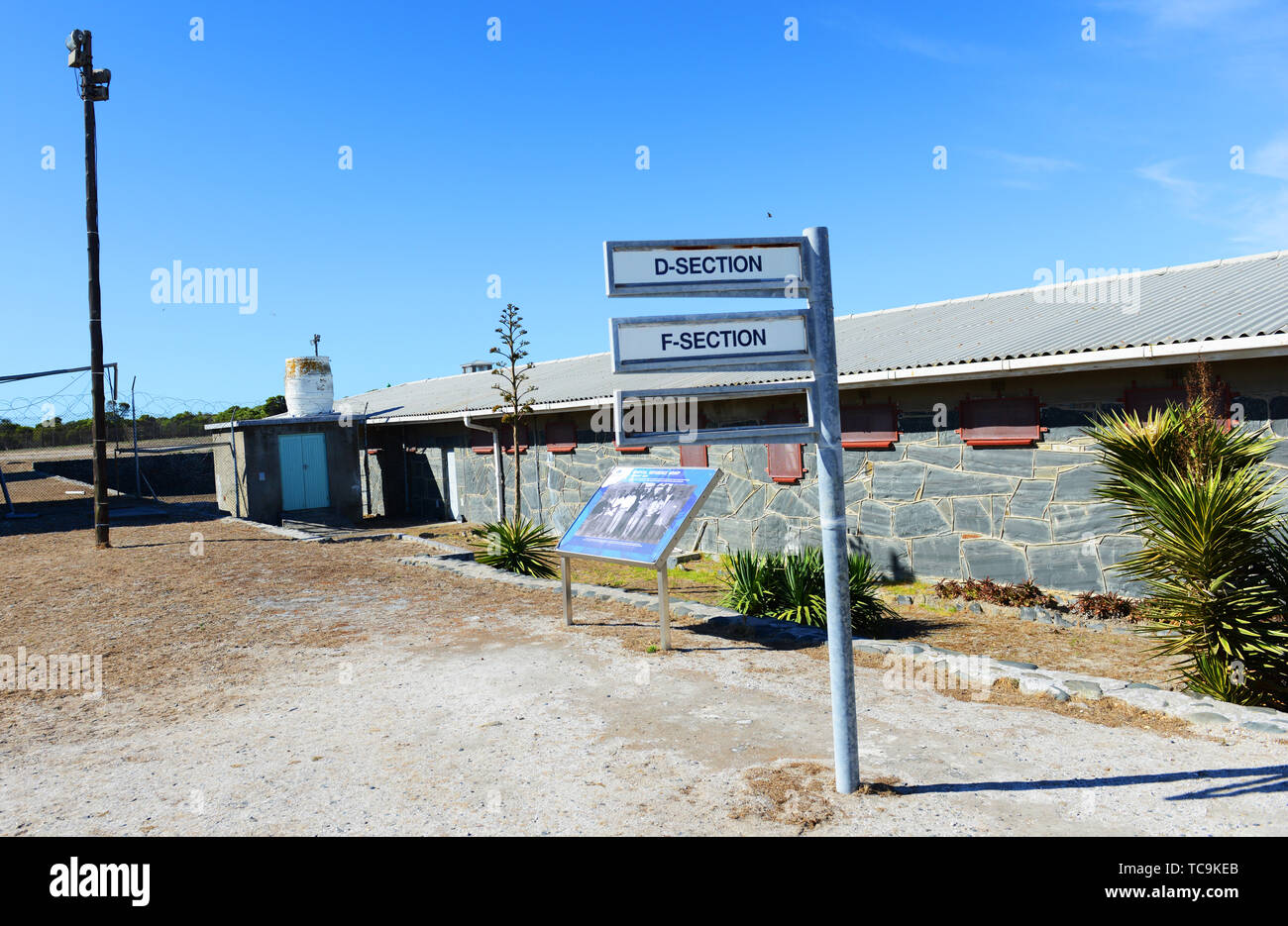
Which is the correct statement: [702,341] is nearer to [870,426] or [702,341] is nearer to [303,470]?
[870,426]

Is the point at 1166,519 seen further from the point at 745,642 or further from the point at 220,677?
the point at 220,677

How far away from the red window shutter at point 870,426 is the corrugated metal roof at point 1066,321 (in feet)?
2.01

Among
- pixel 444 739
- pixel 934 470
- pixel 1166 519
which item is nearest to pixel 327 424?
pixel 934 470

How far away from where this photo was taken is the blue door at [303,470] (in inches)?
813

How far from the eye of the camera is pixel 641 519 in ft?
25.9

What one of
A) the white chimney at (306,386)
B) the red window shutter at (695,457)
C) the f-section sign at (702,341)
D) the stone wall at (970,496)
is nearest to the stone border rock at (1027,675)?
the stone wall at (970,496)

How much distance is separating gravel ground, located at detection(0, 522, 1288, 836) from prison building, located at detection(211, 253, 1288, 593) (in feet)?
13.2

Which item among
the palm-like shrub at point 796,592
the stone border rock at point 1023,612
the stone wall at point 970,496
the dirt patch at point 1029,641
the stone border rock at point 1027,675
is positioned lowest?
the dirt patch at point 1029,641

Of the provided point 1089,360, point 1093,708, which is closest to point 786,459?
point 1089,360

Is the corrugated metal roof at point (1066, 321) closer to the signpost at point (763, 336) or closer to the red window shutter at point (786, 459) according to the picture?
the red window shutter at point (786, 459)

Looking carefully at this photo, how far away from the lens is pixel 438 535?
17406 mm

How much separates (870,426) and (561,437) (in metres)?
7.00

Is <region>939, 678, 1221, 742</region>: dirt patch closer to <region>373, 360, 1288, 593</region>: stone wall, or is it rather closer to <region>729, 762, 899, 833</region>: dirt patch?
<region>729, 762, 899, 833</region>: dirt patch

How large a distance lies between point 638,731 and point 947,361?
256 inches
